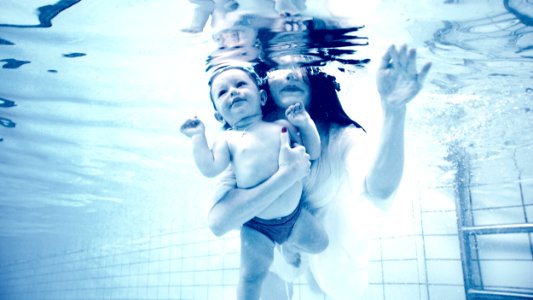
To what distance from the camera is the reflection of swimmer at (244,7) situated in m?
4.04

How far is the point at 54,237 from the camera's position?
27.6 m

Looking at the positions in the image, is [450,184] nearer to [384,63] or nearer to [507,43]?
[507,43]

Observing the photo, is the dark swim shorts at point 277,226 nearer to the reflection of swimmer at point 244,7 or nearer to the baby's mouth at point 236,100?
the baby's mouth at point 236,100

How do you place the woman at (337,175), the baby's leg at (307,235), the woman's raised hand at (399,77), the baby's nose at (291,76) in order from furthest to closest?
the baby's nose at (291,76) → the baby's leg at (307,235) → the woman at (337,175) → the woman's raised hand at (399,77)

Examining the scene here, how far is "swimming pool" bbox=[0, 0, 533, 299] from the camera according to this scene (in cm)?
461

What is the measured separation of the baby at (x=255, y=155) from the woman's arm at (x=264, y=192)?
0.57 ft

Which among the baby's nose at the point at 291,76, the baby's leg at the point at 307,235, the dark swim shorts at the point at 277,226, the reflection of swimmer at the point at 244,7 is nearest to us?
the dark swim shorts at the point at 277,226

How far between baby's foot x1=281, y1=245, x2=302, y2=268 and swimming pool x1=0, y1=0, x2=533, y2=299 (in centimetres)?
147

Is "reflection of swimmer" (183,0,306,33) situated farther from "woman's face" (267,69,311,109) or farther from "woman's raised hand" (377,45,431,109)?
"woman's raised hand" (377,45,431,109)

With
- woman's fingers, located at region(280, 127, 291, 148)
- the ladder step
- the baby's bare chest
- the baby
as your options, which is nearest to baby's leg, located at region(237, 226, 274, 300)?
the baby

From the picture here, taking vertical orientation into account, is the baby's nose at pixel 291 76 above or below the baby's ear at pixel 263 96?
above

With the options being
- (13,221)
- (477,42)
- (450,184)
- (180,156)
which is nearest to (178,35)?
(477,42)

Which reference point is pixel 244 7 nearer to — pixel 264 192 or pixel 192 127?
pixel 192 127

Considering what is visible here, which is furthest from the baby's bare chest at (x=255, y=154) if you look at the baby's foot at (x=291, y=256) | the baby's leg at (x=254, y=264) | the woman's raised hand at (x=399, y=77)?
the baby's foot at (x=291, y=256)
